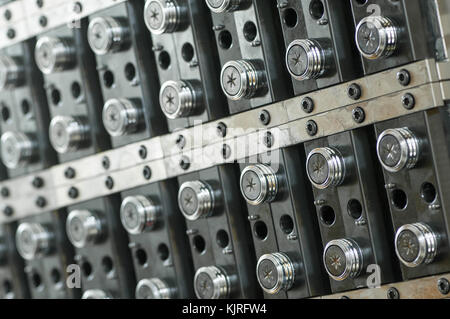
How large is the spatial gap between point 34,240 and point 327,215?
1380 millimetres

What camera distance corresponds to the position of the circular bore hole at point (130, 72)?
3.40 m

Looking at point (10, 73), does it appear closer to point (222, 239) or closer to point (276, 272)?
point (222, 239)

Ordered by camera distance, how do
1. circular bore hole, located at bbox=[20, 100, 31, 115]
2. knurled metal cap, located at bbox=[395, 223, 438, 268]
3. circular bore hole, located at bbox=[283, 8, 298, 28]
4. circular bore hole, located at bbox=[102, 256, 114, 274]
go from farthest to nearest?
1. circular bore hole, located at bbox=[20, 100, 31, 115]
2. circular bore hole, located at bbox=[102, 256, 114, 274]
3. circular bore hole, located at bbox=[283, 8, 298, 28]
4. knurled metal cap, located at bbox=[395, 223, 438, 268]

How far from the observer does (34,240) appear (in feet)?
12.2

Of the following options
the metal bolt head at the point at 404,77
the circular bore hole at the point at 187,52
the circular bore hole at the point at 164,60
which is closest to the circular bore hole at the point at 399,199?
the metal bolt head at the point at 404,77

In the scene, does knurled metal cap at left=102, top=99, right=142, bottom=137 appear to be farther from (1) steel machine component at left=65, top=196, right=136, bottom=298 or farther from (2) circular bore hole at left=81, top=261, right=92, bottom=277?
(2) circular bore hole at left=81, top=261, right=92, bottom=277

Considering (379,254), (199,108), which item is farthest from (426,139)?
(199,108)

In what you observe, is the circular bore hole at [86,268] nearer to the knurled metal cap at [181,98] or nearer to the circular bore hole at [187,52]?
the knurled metal cap at [181,98]

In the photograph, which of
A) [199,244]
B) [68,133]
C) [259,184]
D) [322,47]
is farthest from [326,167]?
[68,133]

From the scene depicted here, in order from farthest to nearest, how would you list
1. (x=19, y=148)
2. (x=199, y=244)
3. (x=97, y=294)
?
(x=19, y=148) < (x=97, y=294) < (x=199, y=244)

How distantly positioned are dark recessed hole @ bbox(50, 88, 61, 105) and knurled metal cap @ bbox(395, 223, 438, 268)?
1638 millimetres

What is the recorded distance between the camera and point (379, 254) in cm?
278

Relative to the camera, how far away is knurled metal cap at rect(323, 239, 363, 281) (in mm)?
2779

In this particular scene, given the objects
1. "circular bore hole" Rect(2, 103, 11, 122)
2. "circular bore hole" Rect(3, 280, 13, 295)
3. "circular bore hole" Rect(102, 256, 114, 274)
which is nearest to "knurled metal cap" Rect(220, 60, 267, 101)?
"circular bore hole" Rect(102, 256, 114, 274)
